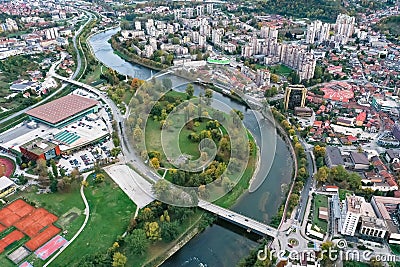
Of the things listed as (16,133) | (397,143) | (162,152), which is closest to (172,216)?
(162,152)

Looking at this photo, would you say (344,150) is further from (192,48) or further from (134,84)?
(192,48)

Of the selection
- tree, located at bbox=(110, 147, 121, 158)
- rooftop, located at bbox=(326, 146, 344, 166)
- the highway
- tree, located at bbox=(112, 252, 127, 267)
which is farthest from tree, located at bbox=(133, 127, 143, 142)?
rooftop, located at bbox=(326, 146, 344, 166)

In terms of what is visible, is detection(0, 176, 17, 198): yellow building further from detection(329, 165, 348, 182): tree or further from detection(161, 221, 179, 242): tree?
detection(329, 165, 348, 182): tree

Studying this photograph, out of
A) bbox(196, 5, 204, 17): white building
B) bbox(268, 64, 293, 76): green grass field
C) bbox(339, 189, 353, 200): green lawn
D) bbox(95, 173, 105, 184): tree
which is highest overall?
bbox(196, 5, 204, 17): white building

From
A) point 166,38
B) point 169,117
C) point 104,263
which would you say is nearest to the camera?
point 104,263

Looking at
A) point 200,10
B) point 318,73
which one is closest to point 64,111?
point 318,73

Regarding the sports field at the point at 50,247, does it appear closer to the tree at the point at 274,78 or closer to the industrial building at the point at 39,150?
the industrial building at the point at 39,150
